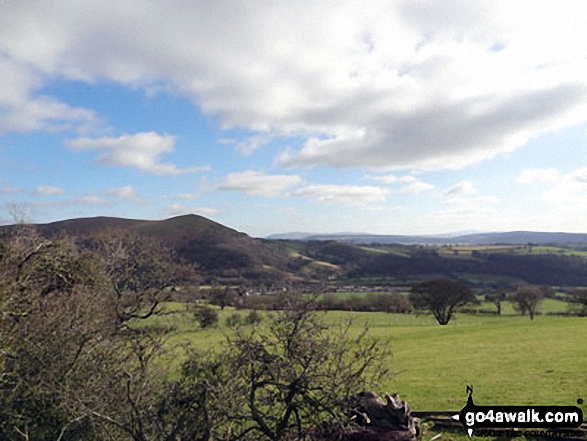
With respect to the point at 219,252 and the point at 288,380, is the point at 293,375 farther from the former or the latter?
the point at 219,252

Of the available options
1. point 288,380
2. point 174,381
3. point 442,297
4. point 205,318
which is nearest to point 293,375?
point 288,380

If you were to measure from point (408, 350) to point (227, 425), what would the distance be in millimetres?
28272

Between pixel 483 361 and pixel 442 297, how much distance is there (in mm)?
39396

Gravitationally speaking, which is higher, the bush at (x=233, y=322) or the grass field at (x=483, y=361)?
the bush at (x=233, y=322)

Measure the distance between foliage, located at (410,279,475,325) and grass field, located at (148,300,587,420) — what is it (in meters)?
19.0

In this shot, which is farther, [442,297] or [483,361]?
[442,297]

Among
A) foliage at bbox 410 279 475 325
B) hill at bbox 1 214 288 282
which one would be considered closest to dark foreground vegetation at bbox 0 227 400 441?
hill at bbox 1 214 288 282

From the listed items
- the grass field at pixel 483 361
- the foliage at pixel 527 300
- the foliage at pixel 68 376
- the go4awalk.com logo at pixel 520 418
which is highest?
the foliage at pixel 68 376

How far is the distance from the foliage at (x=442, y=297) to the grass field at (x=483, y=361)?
19.0 meters

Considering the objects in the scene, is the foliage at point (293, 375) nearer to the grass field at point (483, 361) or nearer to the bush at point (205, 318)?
the grass field at point (483, 361)

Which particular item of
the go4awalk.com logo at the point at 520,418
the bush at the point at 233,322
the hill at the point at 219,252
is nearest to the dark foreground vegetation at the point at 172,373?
the bush at the point at 233,322

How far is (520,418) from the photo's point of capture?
11500mm

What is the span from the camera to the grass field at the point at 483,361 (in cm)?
1527

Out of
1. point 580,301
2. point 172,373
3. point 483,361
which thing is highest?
point 172,373
